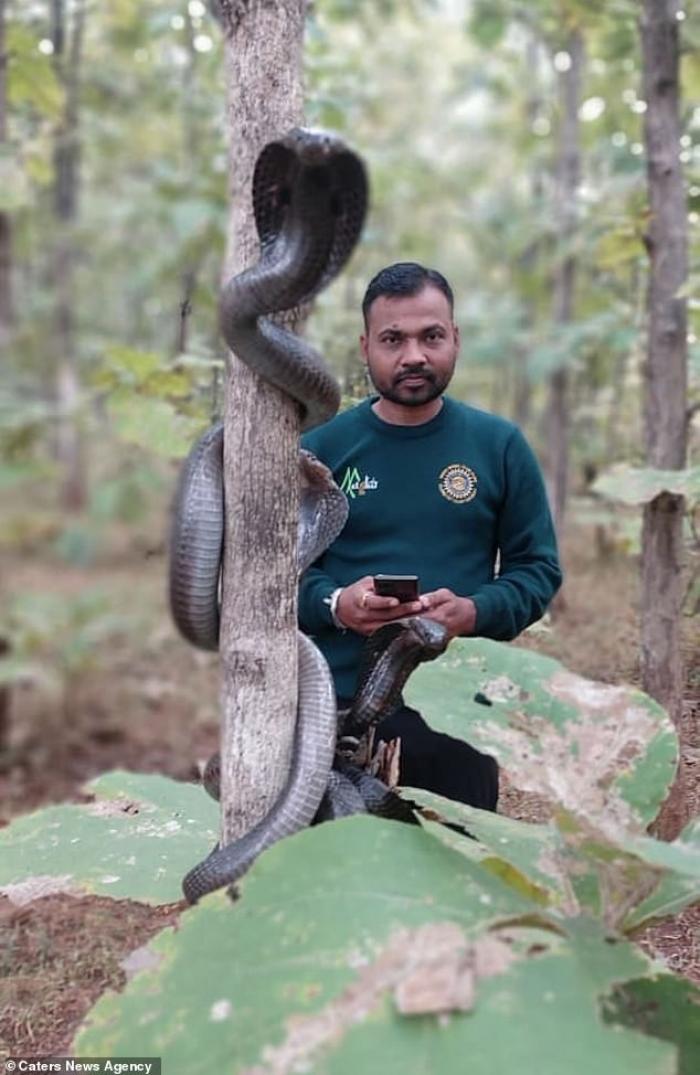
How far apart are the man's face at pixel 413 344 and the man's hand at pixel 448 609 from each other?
51 cm

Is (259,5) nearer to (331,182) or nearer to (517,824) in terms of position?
(331,182)

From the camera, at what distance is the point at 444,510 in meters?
2.77

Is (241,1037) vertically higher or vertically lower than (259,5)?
lower

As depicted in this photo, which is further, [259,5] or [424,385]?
[424,385]

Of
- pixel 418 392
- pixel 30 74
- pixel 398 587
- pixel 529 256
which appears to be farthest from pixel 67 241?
pixel 398 587

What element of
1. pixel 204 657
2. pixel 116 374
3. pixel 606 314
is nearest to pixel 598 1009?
pixel 116 374

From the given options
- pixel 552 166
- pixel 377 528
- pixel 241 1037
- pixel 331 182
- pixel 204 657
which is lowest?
pixel 204 657

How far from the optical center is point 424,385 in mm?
2680

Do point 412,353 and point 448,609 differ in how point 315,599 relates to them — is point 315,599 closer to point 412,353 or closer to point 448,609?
point 448,609

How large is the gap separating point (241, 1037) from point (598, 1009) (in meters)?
0.60

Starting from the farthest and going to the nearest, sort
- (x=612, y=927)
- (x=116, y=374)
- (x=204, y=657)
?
(x=204, y=657)
(x=116, y=374)
(x=612, y=927)

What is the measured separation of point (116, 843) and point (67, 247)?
37.5 ft

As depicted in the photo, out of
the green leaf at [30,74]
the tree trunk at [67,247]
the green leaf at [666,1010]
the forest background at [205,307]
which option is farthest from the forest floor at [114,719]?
the green leaf at [30,74]

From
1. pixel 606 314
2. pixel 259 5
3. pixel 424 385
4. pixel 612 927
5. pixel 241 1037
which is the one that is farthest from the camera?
pixel 606 314
